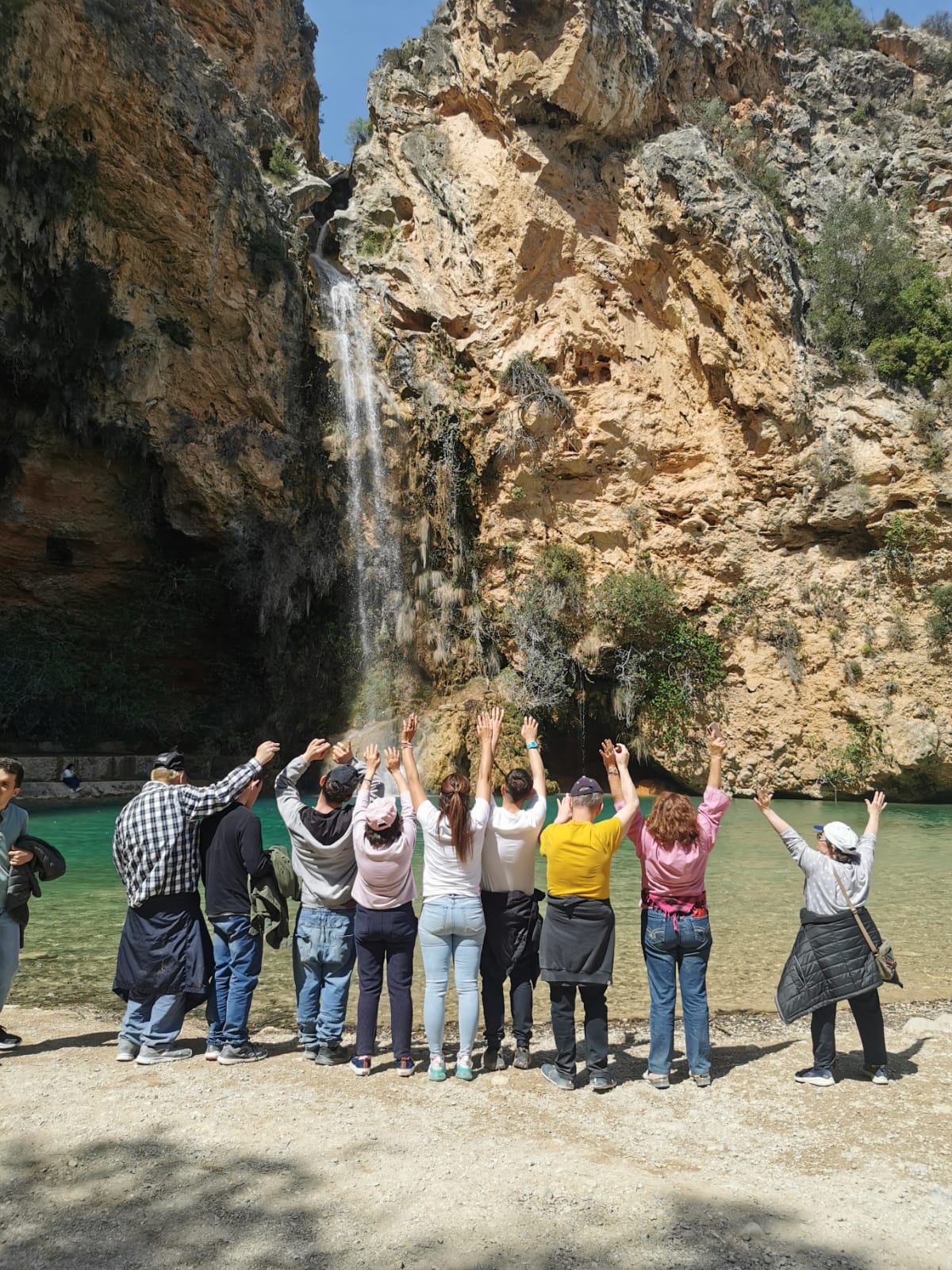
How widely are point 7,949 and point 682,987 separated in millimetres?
3714

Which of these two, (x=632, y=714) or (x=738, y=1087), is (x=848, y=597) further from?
(x=738, y=1087)

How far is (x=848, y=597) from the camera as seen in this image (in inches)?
817

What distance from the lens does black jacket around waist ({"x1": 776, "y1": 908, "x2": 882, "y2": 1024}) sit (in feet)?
14.7

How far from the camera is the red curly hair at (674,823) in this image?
14.7 ft

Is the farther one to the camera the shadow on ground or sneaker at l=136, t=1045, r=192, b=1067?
sneaker at l=136, t=1045, r=192, b=1067

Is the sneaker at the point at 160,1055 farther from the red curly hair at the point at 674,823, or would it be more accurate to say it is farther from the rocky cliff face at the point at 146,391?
the rocky cliff face at the point at 146,391

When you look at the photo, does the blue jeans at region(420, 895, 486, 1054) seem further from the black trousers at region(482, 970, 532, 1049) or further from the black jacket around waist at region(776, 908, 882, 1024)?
the black jacket around waist at region(776, 908, 882, 1024)

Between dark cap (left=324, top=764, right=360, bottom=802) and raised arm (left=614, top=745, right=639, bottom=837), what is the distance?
1.46 m

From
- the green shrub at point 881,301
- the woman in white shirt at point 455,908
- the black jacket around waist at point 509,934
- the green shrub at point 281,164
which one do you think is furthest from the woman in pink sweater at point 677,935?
the green shrub at point 281,164

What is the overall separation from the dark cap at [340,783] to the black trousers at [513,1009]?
1287 mm

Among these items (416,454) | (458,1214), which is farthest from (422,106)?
(458,1214)

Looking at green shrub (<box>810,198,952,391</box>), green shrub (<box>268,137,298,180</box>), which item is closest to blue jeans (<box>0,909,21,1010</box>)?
green shrub (<box>810,198,952,391</box>)

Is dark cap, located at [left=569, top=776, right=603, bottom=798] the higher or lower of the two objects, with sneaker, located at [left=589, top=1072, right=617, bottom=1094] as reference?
higher

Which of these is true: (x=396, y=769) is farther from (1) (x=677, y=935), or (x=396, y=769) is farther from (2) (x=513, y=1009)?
(1) (x=677, y=935)
